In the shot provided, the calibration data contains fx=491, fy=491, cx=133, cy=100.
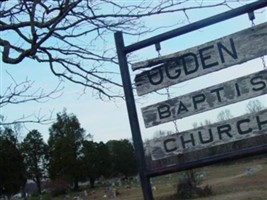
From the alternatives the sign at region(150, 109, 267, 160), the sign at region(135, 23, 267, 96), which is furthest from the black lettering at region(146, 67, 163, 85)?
the sign at region(150, 109, 267, 160)

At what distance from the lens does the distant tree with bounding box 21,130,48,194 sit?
192 ft

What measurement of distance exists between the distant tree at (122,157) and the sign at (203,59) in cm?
6111

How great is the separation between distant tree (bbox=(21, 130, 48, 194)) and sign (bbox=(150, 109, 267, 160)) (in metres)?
55.8

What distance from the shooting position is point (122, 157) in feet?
214

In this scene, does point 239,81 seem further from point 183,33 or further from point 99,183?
point 99,183

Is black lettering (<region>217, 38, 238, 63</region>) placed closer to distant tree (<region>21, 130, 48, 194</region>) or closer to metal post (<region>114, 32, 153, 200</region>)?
metal post (<region>114, 32, 153, 200</region>)

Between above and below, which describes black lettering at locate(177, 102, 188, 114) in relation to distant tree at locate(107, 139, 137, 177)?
below

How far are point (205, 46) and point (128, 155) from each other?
61648 mm

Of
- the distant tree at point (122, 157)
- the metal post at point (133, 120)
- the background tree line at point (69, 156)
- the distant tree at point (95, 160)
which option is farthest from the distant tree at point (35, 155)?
the metal post at point (133, 120)

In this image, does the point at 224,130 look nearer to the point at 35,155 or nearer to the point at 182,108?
the point at 182,108

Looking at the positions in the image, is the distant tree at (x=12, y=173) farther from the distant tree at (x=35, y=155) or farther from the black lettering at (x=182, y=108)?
the black lettering at (x=182, y=108)

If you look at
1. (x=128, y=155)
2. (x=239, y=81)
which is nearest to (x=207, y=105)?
(x=239, y=81)

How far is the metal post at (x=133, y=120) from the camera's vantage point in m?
3.63

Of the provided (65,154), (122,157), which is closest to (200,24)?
(65,154)
